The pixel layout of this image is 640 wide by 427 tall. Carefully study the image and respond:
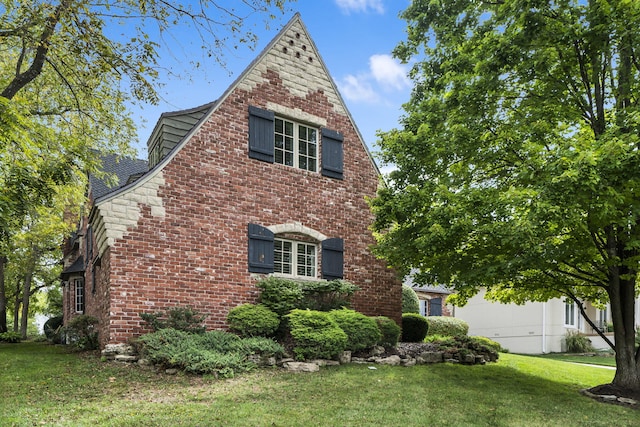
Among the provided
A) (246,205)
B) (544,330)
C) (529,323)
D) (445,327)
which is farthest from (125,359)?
(529,323)

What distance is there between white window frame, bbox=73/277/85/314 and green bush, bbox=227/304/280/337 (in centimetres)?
1097

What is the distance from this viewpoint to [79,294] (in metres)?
19.9

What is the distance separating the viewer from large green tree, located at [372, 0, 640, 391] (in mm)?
8227

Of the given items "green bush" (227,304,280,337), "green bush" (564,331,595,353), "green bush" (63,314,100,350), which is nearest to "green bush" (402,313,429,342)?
"green bush" (227,304,280,337)

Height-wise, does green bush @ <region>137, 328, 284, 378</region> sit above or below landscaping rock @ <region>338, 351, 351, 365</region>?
above

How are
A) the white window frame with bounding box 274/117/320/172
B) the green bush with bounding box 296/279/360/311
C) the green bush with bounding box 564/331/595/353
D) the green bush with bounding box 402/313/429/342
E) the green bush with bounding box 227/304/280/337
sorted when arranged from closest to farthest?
1. the green bush with bounding box 227/304/280/337
2. the green bush with bounding box 296/279/360/311
3. the white window frame with bounding box 274/117/320/172
4. the green bush with bounding box 402/313/429/342
5. the green bush with bounding box 564/331/595/353

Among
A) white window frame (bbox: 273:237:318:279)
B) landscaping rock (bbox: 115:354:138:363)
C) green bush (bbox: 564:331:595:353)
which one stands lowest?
green bush (bbox: 564:331:595:353)

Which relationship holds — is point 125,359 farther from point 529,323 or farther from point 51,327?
point 529,323

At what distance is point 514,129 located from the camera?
1011cm

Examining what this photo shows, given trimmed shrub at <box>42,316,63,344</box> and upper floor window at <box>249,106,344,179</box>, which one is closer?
upper floor window at <box>249,106,344,179</box>

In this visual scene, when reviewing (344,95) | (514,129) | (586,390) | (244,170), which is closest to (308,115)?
(344,95)

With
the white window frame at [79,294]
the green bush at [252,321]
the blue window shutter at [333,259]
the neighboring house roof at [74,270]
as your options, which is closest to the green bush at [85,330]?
the green bush at [252,321]

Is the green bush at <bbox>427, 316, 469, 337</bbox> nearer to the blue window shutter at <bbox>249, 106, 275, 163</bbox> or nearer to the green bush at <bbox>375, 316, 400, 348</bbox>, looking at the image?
the green bush at <bbox>375, 316, 400, 348</bbox>

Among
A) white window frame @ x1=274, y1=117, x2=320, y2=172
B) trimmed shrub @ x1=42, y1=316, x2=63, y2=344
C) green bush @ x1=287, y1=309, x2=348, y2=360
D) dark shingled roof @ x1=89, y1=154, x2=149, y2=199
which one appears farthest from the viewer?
trimmed shrub @ x1=42, y1=316, x2=63, y2=344
